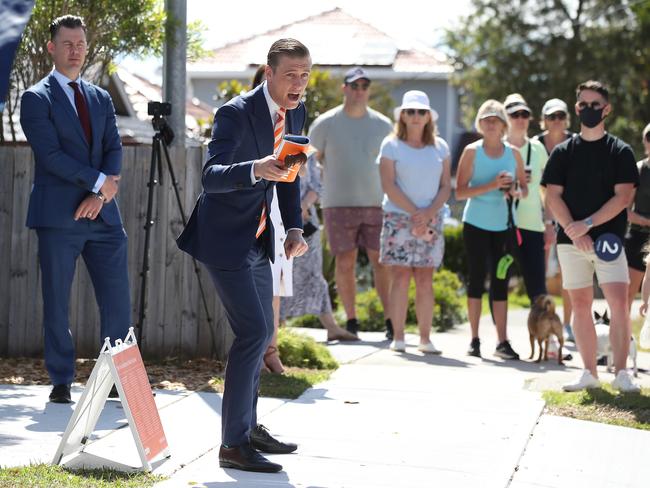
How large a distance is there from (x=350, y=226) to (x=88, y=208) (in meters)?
4.39

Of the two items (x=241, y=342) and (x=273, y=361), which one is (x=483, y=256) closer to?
(x=273, y=361)

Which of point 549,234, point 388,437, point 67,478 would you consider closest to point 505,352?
point 549,234

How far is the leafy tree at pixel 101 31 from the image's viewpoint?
937cm

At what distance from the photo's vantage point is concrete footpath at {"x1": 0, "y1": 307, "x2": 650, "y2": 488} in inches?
232

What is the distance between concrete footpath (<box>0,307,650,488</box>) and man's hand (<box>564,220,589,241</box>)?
3.69 feet

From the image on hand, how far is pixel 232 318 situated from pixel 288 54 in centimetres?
129

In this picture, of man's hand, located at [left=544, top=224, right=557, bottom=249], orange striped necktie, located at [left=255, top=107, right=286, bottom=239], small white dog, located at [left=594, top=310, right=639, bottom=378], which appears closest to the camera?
orange striped necktie, located at [left=255, top=107, right=286, bottom=239]

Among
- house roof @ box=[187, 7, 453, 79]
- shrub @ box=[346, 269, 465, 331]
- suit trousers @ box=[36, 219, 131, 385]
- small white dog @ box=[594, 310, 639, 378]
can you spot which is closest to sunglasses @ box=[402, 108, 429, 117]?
small white dog @ box=[594, 310, 639, 378]

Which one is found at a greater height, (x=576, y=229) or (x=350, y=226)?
(x=576, y=229)

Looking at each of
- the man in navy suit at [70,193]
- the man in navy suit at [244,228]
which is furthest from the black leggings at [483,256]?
the man in navy suit at [244,228]

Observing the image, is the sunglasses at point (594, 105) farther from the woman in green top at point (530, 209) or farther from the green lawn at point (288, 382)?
the green lawn at point (288, 382)

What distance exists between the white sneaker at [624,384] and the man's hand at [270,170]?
3.92 metres

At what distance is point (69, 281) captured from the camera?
7.66 metres

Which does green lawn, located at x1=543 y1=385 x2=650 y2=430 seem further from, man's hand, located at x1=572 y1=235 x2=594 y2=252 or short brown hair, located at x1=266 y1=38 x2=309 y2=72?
short brown hair, located at x1=266 y1=38 x2=309 y2=72
